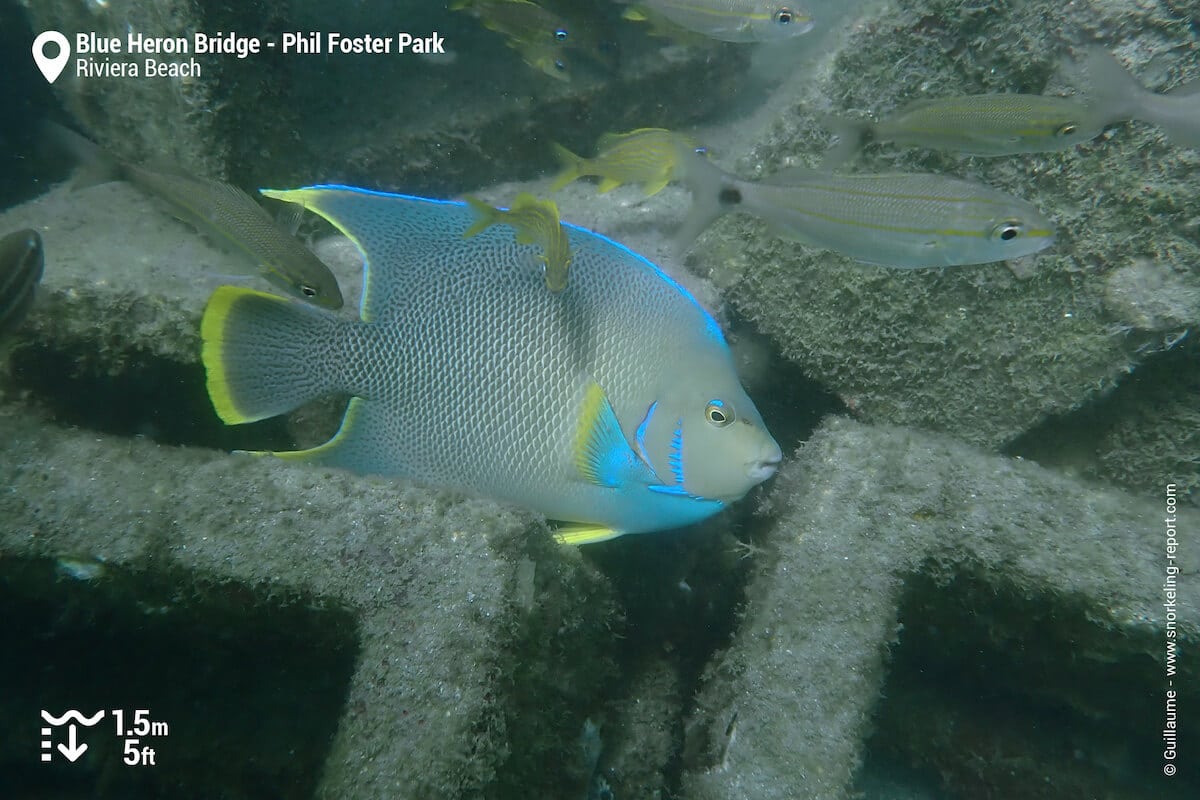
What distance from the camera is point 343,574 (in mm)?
1837

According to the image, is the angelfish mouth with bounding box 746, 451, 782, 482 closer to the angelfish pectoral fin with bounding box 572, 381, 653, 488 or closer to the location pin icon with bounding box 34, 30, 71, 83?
the angelfish pectoral fin with bounding box 572, 381, 653, 488

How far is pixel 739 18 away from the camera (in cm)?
320

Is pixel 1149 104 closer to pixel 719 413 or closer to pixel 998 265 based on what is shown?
pixel 998 265

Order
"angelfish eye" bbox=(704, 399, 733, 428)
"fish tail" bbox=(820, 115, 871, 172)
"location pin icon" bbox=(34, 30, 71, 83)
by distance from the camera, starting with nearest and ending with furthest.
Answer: "angelfish eye" bbox=(704, 399, 733, 428) < "fish tail" bbox=(820, 115, 871, 172) < "location pin icon" bbox=(34, 30, 71, 83)

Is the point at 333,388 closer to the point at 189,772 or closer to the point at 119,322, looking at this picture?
the point at 119,322

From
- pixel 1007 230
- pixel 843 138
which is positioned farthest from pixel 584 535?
pixel 843 138

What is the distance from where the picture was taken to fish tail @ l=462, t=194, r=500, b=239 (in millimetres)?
1929

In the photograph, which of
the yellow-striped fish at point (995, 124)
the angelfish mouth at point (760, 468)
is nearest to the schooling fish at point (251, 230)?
the angelfish mouth at point (760, 468)

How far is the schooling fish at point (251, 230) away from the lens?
2285mm

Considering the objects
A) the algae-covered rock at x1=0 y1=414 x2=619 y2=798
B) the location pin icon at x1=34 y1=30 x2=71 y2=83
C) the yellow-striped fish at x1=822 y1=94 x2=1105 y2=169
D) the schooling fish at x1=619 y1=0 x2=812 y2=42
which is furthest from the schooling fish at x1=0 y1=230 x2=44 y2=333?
the yellow-striped fish at x1=822 y1=94 x2=1105 y2=169

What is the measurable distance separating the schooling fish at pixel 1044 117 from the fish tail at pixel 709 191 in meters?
0.73

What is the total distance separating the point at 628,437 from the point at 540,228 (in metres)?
0.79

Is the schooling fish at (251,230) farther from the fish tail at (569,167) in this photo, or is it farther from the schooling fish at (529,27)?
the schooling fish at (529,27)

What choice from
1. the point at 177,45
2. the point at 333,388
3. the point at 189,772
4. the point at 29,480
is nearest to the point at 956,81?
the point at 333,388
